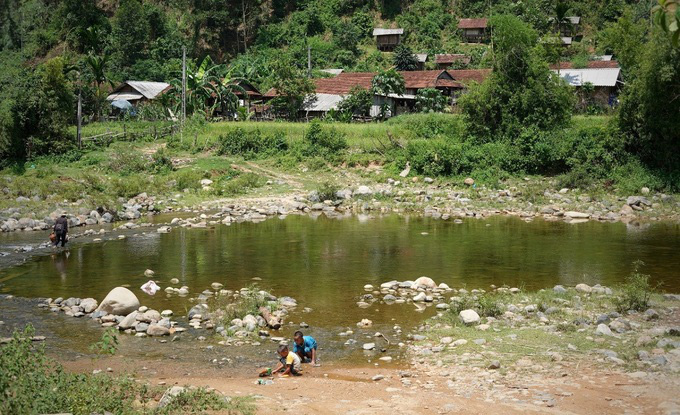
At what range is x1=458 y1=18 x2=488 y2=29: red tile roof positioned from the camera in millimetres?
67438

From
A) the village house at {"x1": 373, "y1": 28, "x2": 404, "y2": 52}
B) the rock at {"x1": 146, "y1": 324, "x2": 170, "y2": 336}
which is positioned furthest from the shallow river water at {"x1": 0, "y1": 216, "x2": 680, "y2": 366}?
the village house at {"x1": 373, "y1": 28, "x2": 404, "y2": 52}

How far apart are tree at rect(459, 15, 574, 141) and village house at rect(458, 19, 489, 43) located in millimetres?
32605

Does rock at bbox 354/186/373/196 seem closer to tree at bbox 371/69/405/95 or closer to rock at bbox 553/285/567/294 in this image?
tree at bbox 371/69/405/95

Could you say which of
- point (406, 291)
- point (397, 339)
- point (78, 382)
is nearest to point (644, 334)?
point (397, 339)

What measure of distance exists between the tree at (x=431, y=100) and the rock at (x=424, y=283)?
1223 inches

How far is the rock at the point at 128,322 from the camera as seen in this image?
44.7 feet

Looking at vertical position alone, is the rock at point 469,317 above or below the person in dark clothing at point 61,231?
→ above

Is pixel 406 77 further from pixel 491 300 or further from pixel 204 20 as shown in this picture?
pixel 491 300

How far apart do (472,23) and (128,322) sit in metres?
60.8

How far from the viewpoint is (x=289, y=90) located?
45.0 m

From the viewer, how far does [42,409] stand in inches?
307

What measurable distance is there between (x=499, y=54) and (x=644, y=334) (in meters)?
25.7

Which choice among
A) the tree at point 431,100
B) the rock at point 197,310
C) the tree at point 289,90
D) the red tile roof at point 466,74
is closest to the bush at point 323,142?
the tree at point 289,90

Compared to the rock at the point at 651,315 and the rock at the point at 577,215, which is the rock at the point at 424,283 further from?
the rock at the point at 577,215
